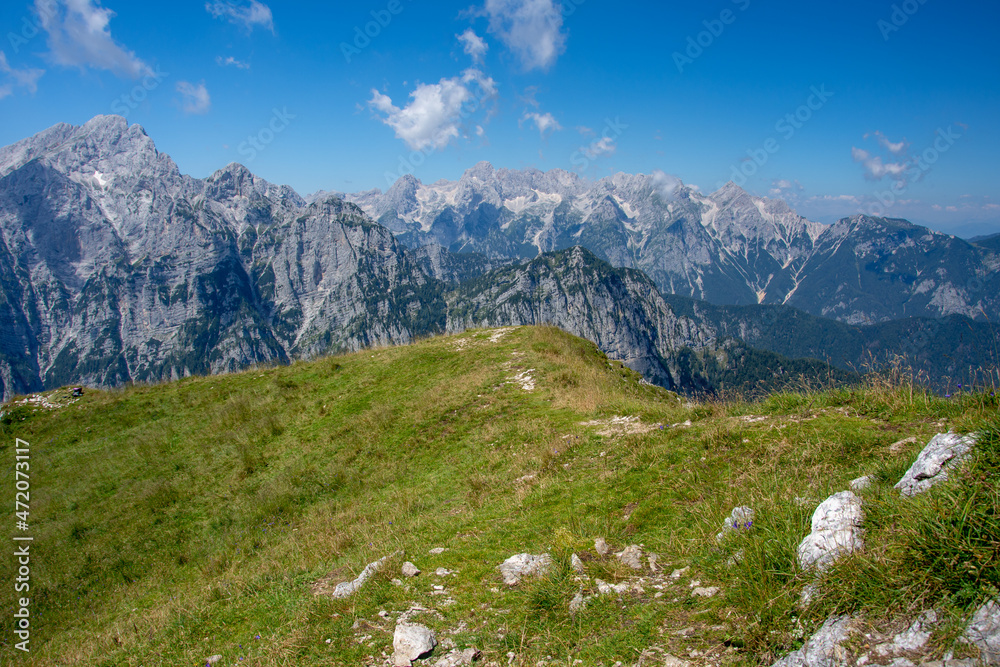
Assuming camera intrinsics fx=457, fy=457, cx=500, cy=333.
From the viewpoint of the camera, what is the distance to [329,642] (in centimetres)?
570

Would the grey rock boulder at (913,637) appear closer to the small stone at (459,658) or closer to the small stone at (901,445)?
the small stone at (459,658)

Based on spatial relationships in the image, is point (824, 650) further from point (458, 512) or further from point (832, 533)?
point (458, 512)

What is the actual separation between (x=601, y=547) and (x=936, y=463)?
4.21m

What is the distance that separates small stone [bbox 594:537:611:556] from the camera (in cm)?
682

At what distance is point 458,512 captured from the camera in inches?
392

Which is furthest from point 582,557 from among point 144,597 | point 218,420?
point 218,420

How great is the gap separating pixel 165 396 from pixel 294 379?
20.4 feet

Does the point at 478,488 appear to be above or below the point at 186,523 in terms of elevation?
above

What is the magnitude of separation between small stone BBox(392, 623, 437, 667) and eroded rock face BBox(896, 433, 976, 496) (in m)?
5.52

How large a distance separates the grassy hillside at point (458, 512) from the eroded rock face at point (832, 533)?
0.52 feet

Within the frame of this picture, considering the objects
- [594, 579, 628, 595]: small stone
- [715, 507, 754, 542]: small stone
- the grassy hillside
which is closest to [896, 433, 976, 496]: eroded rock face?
the grassy hillside

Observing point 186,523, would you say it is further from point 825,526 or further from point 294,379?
point 825,526

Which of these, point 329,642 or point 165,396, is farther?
point 165,396

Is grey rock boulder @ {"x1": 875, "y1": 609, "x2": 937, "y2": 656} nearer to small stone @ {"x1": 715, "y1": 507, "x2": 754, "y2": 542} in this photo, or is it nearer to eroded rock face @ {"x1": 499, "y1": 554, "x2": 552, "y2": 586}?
small stone @ {"x1": 715, "y1": 507, "x2": 754, "y2": 542}
